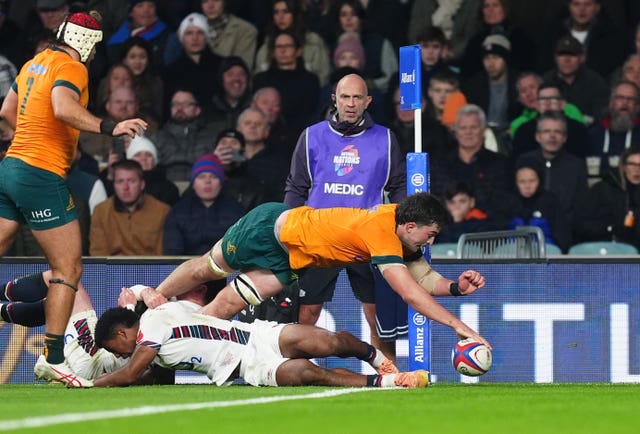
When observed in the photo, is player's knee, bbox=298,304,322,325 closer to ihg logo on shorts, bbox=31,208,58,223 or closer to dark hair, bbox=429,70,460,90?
ihg logo on shorts, bbox=31,208,58,223

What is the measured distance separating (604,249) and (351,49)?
12.8 feet

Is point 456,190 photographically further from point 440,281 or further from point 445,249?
point 440,281

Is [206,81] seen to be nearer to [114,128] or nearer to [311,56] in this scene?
[311,56]

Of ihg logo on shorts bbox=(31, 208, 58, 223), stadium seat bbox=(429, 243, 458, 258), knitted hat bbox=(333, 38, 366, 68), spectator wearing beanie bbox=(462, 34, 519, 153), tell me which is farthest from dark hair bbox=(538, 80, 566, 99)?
ihg logo on shorts bbox=(31, 208, 58, 223)

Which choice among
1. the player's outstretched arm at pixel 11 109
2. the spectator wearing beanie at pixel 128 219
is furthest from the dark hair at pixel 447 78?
the player's outstretched arm at pixel 11 109

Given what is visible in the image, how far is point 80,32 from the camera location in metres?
9.75

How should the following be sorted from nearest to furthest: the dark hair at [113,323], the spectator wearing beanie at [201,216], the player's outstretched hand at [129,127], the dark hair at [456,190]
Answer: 1. the player's outstretched hand at [129,127]
2. the dark hair at [113,323]
3. the spectator wearing beanie at [201,216]
4. the dark hair at [456,190]

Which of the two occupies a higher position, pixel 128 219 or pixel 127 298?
pixel 128 219

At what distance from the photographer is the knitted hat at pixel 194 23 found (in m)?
16.0

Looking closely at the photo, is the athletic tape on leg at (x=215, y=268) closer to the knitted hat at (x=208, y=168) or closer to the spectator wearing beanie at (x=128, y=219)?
the spectator wearing beanie at (x=128, y=219)

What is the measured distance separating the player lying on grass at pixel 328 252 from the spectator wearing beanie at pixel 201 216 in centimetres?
311

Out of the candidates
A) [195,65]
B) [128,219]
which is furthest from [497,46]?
[128,219]

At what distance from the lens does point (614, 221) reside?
539 inches

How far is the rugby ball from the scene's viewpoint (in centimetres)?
887
